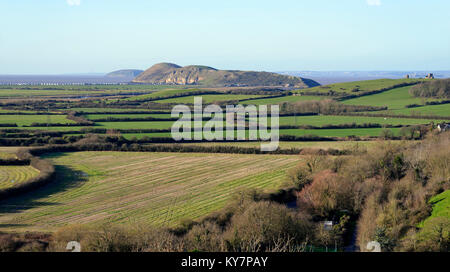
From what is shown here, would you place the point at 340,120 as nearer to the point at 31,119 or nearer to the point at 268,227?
the point at 31,119

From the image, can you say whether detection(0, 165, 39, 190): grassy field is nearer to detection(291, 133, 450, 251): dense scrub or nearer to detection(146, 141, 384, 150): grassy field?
detection(146, 141, 384, 150): grassy field

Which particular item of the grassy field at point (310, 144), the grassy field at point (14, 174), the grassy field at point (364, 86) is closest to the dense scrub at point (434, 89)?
the grassy field at point (364, 86)

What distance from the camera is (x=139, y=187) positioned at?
3516cm

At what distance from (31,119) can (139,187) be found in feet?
132

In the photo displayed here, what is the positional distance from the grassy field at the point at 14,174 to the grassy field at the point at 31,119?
2398 cm

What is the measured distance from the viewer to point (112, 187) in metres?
35.2

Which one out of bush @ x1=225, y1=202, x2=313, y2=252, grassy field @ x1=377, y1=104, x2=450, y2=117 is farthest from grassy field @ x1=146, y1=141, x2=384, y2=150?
bush @ x1=225, y1=202, x2=313, y2=252

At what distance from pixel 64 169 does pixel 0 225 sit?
51.2 feet

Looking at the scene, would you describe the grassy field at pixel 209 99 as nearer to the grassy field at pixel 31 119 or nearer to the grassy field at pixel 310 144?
the grassy field at pixel 31 119

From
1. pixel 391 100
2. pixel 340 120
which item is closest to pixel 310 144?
pixel 340 120

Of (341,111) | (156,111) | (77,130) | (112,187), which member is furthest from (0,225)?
(341,111)
